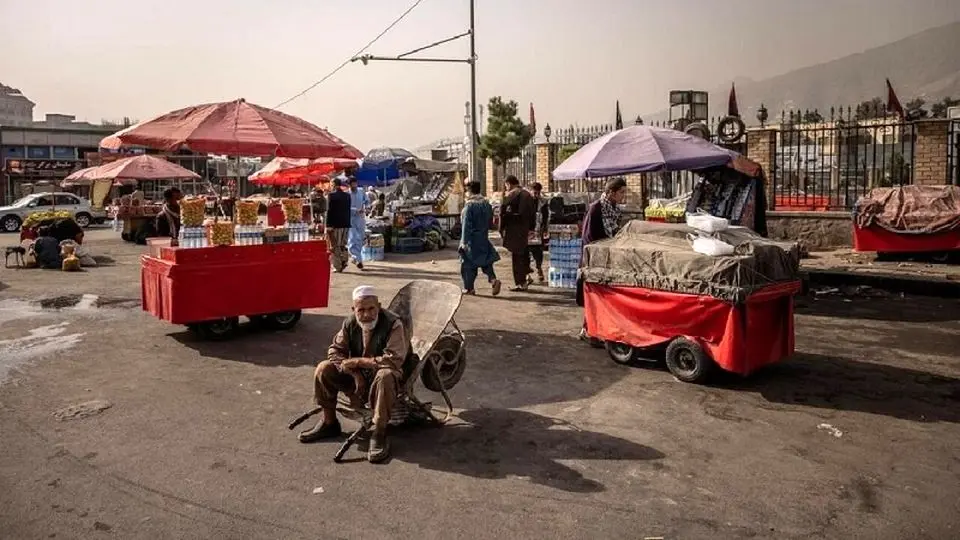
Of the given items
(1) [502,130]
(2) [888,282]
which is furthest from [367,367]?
(1) [502,130]

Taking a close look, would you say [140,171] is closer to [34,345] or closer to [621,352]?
[34,345]

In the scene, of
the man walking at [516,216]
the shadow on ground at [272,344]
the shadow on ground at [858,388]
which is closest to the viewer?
the shadow on ground at [858,388]

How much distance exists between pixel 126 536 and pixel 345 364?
173cm

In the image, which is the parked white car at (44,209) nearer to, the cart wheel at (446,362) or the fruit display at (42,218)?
the fruit display at (42,218)

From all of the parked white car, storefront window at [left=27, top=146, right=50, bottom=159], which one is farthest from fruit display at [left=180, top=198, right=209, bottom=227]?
storefront window at [left=27, top=146, right=50, bottom=159]

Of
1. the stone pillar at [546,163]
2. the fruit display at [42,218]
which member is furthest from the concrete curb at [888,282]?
the fruit display at [42,218]

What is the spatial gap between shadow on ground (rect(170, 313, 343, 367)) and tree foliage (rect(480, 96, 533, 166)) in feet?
116

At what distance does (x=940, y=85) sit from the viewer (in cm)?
19125

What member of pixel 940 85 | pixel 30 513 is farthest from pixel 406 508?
pixel 940 85

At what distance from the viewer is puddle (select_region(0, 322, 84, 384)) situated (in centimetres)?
792

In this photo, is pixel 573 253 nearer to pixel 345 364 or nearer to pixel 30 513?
pixel 345 364

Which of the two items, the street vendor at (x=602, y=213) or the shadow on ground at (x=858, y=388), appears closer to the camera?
the shadow on ground at (x=858, y=388)

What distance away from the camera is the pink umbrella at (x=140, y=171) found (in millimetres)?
22344

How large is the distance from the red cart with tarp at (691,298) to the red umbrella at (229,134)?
4.22 metres
